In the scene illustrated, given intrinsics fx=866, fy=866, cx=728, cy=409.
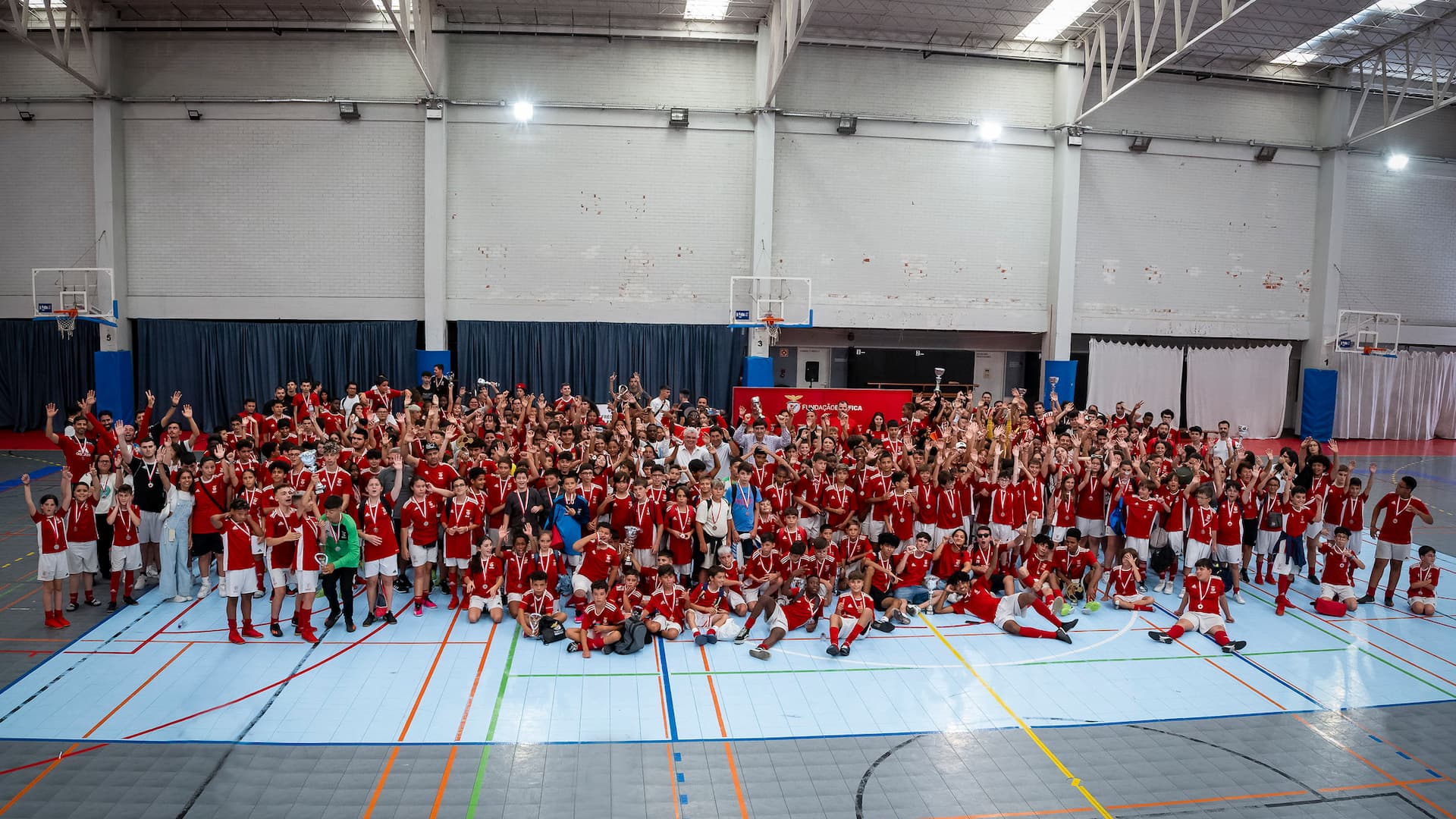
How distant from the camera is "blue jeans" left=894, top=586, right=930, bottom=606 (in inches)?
435

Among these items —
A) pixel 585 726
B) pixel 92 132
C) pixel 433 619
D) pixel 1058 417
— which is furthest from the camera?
pixel 92 132

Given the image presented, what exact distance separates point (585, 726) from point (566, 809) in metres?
1.27

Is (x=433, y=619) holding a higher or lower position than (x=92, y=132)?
lower

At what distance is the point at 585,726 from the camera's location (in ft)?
25.2

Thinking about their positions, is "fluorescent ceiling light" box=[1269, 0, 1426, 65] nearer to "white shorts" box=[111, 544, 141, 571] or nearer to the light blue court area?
the light blue court area

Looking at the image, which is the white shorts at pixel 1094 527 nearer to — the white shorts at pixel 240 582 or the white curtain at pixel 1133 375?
the white shorts at pixel 240 582

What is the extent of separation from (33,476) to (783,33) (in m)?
19.0

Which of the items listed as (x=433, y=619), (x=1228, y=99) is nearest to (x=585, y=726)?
(x=433, y=619)

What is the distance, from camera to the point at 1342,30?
21.7 meters

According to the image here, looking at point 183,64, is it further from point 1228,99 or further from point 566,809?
point 1228,99

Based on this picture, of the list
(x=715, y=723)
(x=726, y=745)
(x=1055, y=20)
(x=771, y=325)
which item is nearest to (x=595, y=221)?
(x=771, y=325)

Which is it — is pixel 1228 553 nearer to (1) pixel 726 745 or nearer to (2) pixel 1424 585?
(2) pixel 1424 585

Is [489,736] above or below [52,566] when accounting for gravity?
below

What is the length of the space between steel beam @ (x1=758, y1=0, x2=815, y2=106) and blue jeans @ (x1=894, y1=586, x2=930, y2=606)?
454 inches
